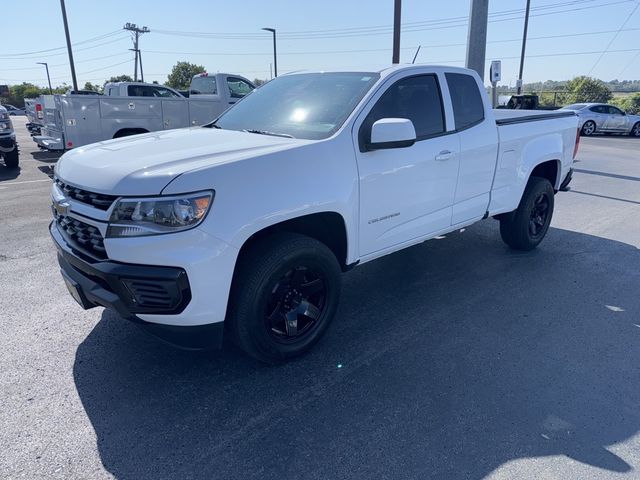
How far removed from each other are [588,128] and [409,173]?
2407cm

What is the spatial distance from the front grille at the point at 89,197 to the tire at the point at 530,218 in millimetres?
4388

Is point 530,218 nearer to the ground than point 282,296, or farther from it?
nearer to the ground

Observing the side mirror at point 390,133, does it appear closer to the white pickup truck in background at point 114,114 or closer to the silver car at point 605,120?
the white pickup truck in background at point 114,114

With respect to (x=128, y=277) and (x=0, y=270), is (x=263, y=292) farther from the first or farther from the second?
(x=0, y=270)

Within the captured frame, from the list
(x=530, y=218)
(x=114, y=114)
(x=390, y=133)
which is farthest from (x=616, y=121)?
(x=390, y=133)

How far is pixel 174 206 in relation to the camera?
254cm

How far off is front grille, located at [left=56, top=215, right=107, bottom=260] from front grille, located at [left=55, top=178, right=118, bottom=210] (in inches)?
5.2

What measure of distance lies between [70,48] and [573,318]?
33.4 meters

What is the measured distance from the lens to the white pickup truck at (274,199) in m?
2.57

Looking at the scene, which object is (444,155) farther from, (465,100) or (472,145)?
(465,100)

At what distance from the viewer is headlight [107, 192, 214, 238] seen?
100.0 inches

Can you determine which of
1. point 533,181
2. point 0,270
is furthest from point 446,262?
point 0,270

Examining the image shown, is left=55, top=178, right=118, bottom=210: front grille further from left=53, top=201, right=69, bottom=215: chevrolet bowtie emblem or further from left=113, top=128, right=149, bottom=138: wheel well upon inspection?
left=113, top=128, right=149, bottom=138: wheel well

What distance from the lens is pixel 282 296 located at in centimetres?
318
